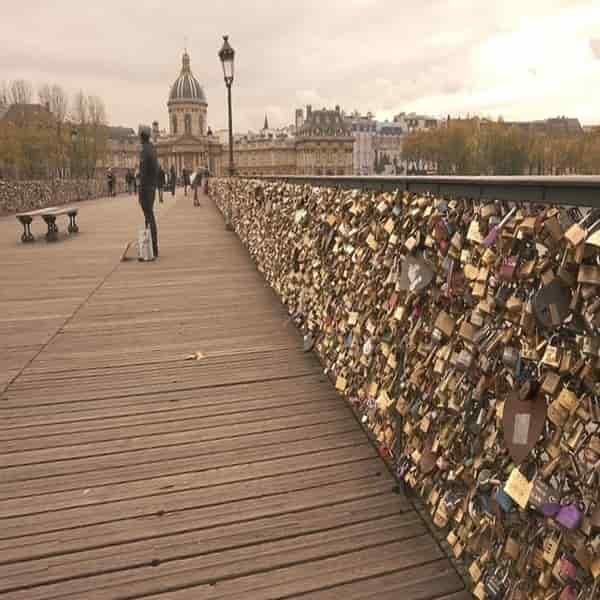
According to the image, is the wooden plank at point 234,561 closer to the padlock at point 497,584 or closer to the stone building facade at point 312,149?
the padlock at point 497,584

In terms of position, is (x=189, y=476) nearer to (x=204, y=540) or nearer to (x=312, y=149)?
(x=204, y=540)

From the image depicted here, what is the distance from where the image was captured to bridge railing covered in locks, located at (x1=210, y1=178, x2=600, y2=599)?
168cm

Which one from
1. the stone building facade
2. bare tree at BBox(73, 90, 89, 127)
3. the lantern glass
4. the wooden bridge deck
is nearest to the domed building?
the stone building facade

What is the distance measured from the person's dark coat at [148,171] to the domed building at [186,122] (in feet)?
401

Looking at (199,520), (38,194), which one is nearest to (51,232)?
(199,520)

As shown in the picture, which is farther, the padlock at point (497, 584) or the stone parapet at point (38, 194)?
the stone parapet at point (38, 194)

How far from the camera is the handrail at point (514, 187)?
1.59 m

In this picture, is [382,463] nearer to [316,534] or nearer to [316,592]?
[316,534]

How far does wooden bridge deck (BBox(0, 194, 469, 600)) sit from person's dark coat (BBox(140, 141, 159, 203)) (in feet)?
13.8

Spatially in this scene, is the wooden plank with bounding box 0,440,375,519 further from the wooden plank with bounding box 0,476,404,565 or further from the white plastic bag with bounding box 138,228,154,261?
the white plastic bag with bounding box 138,228,154,261

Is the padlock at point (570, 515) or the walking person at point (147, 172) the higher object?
the walking person at point (147, 172)

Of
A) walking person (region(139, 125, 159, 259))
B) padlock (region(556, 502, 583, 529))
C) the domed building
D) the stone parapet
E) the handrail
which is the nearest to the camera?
the handrail

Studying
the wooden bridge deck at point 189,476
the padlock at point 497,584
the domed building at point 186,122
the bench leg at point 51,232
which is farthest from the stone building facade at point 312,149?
the padlock at point 497,584

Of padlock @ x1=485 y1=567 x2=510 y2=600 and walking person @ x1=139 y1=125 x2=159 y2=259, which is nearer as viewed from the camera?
padlock @ x1=485 y1=567 x2=510 y2=600
